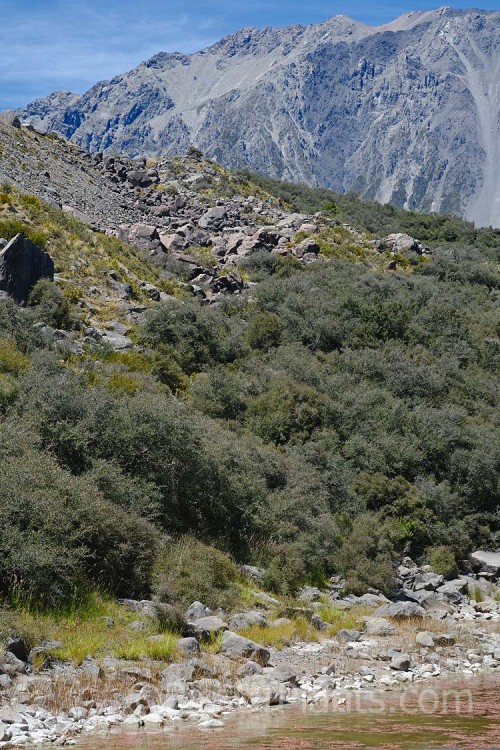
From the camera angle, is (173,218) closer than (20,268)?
No

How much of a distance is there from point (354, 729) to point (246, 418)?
20.6m

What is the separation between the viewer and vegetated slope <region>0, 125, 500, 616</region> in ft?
49.3

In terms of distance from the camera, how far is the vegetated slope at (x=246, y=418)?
49.3 ft

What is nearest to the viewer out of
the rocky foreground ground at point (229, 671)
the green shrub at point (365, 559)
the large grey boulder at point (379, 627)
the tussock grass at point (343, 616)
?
the rocky foreground ground at point (229, 671)

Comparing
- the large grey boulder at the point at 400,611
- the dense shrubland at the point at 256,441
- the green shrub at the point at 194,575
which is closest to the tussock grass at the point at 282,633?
the green shrub at the point at 194,575

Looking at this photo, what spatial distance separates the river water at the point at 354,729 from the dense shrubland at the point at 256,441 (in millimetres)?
4663

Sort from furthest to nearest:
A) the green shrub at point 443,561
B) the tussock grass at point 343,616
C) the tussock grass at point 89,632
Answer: the green shrub at point 443,561, the tussock grass at point 343,616, the tussock grass at point 89,632

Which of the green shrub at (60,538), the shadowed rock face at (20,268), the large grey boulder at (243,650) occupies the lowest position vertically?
the large grey boulder at (243,650)

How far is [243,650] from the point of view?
12.2 m

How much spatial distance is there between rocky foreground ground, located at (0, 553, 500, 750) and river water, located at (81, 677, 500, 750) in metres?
0.33

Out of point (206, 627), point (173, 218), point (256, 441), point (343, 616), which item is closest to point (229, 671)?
point (206, 627)

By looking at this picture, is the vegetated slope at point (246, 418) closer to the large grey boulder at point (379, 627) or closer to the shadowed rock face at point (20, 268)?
the shadowed rock face at point (20, 268)

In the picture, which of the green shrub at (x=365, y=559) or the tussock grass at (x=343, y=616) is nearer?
the tussock grass at (x=343, y=616)

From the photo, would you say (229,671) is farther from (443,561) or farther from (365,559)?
(443,561)
